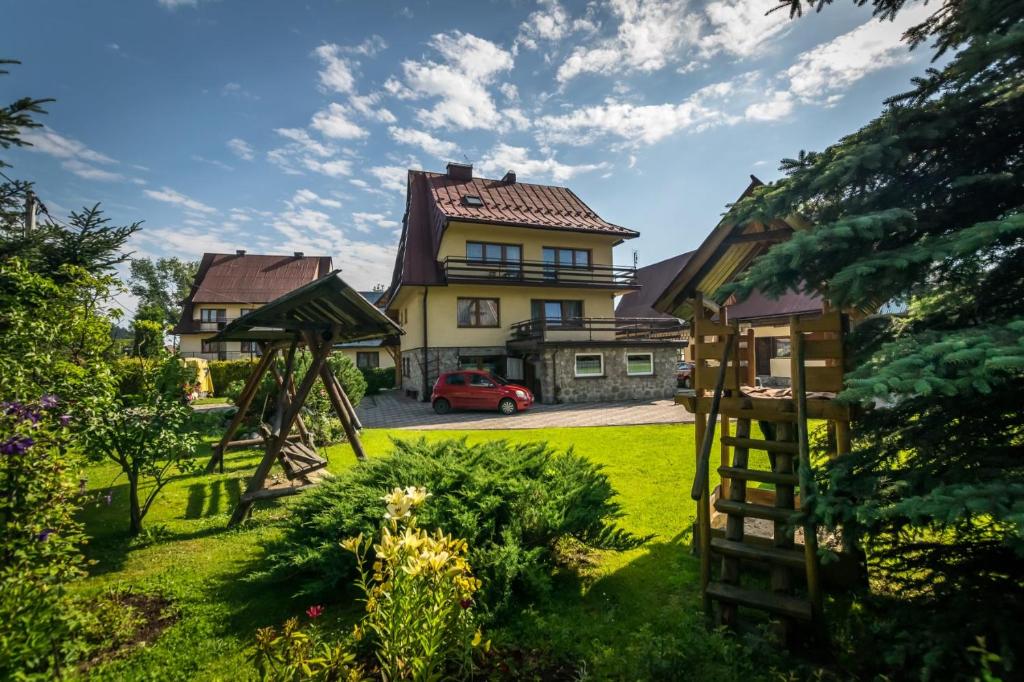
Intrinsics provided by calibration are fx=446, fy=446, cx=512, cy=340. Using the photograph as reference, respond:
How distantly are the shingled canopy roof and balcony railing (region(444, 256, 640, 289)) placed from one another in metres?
14.5

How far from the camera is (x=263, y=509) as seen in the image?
6.57 metres

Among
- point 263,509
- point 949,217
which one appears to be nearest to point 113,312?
point 263,509

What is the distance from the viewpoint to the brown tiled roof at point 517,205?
74.0 feet

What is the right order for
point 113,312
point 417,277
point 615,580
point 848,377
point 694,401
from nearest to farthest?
1. point 848,377
2. point 615,580
3. point 694,401
4. point 113,312
5. point 417,277

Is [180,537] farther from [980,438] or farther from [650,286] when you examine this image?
[650,286]

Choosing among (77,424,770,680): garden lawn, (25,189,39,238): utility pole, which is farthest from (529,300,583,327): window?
(25,189,39,238): utility pole

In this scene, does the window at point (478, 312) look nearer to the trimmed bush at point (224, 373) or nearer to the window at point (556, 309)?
the window at point (556, 309)

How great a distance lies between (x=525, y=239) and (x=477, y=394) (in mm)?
9595

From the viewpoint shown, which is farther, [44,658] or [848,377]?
[44,658]

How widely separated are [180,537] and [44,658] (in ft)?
10.2

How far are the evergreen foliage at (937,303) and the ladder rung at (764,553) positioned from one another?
1.98 feet

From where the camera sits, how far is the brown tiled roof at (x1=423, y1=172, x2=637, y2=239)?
22.5 meters

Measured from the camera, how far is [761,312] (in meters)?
19.9

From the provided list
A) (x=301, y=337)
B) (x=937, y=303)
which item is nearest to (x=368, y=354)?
(x=301, y=337)
